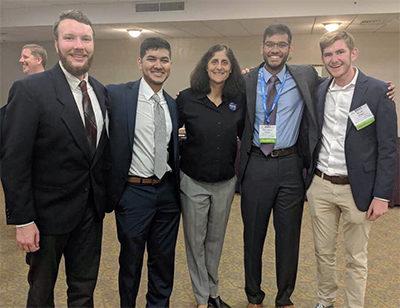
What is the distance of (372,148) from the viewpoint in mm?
2133

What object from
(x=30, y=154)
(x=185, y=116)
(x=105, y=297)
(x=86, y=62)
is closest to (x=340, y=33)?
(x=185, y=116)

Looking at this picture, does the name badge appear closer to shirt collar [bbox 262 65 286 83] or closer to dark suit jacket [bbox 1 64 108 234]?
→ shirt collar [bbox 262 65 286 83]

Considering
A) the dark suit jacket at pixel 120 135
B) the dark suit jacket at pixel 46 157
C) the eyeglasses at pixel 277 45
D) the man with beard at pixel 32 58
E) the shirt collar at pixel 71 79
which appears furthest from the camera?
the man with beard at pixel 32 58

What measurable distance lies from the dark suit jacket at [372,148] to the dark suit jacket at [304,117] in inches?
8.5

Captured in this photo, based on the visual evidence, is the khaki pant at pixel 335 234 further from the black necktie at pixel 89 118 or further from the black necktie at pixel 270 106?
the black necktie at pixel 89 118

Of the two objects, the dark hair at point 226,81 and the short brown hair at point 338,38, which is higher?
the short brown hair at point 338,38

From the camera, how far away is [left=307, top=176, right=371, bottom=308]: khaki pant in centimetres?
221

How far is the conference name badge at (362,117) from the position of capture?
2100 millimetres

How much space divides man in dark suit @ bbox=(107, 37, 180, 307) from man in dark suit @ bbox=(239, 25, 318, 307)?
0.53m

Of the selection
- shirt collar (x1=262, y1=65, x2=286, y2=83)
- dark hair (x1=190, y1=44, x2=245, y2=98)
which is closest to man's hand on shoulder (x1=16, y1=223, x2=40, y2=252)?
dark hair (x1=190, y1=44, x2=245, y2=98)

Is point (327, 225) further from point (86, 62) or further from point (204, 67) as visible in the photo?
point (86, 62)

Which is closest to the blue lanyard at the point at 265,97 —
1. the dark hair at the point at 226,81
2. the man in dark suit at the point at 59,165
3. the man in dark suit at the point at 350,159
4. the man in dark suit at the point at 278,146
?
the man in dark suit at the point at 278,146

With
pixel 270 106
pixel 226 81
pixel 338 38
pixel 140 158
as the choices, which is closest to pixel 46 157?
pixel 140 158

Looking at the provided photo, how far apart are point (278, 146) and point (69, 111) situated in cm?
122
